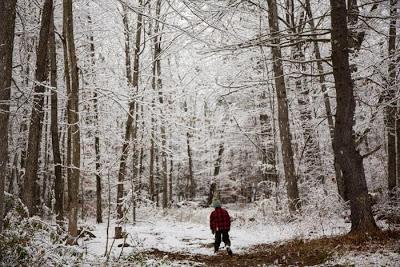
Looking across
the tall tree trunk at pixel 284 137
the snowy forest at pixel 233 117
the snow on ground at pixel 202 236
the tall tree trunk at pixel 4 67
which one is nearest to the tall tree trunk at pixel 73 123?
the snowy forest at pixel 233 117

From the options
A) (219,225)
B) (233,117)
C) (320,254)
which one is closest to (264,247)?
(219,225)

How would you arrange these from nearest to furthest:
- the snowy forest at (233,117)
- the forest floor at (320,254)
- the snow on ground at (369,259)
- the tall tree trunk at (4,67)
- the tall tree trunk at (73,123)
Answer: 1. the tall tree trunk at (4,67)
2. the snow on ground at (369,259)
3. the forest floor at (320,254)
4. the snowy forest at (233,117)
5. the tall tree trunk at (73,123)

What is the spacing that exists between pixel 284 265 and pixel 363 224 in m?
1.75

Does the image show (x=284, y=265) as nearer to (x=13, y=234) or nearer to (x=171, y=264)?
(x=171, y=264)

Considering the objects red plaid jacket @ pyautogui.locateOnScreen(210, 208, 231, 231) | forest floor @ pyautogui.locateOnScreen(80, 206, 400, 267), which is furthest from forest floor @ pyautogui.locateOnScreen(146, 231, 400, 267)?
red plaid jacket @ pyautogui.locateOnScreen(210, 208, 231, 231)

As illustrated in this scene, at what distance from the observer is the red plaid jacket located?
32.7 ft

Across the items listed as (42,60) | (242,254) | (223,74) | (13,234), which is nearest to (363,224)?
(242,254)

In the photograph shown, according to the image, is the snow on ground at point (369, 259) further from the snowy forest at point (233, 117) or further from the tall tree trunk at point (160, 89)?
the tall tree trunk at point (160, 89)

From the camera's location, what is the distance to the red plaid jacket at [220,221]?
997cm

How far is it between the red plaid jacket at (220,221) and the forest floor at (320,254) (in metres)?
0.65

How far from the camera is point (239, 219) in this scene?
15.9 meters

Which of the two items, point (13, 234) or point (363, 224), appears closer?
point (13, 234)

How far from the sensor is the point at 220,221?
10.1 meters

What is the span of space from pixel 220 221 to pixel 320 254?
3.35m
